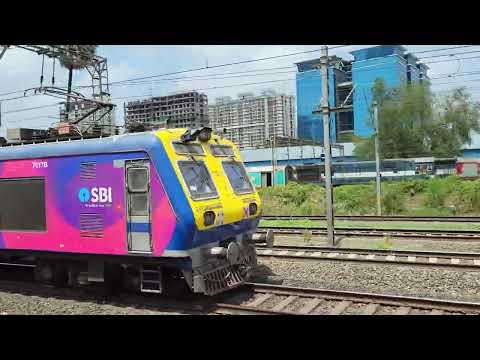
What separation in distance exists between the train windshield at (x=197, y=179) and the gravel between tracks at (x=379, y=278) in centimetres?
264

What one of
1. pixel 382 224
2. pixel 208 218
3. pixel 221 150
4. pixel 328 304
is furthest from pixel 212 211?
pixel 382 224

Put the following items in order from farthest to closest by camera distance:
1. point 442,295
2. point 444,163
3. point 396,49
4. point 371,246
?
point 396,49 → point 444,163 → point 371,246 → point 442,295

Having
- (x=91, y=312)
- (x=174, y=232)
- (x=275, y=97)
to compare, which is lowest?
(x=91, y=312)

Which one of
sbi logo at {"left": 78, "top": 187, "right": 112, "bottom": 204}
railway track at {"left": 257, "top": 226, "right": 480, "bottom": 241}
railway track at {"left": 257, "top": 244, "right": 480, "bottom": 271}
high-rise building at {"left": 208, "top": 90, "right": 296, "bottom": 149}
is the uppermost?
high-rise building at {"left": 208, "top": 90, "right": 296, "bottom": 149}

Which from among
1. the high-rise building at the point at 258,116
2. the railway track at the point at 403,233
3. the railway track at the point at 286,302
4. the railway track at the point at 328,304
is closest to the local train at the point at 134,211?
the railway track at the point at 286,302

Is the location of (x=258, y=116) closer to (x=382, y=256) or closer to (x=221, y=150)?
(x=382, y=256)

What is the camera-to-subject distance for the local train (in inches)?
305

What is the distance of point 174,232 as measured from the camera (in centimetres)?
756

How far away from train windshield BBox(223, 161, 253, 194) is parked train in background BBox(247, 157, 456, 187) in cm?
3279

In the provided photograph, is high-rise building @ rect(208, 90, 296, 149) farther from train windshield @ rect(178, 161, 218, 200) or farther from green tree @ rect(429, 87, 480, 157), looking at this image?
train windshield @ rect(178, 161, 218, 200)

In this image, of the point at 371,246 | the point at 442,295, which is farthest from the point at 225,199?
the point at 371,246

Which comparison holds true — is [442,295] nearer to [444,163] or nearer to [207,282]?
[207,282]

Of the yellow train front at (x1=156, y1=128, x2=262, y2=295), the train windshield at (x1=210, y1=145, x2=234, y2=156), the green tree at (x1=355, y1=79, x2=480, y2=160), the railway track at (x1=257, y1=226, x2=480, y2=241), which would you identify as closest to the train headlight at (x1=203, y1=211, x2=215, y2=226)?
the yellow train front at (x1=156, y1=128, x2=262, y2=295)

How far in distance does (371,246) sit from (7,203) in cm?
984
